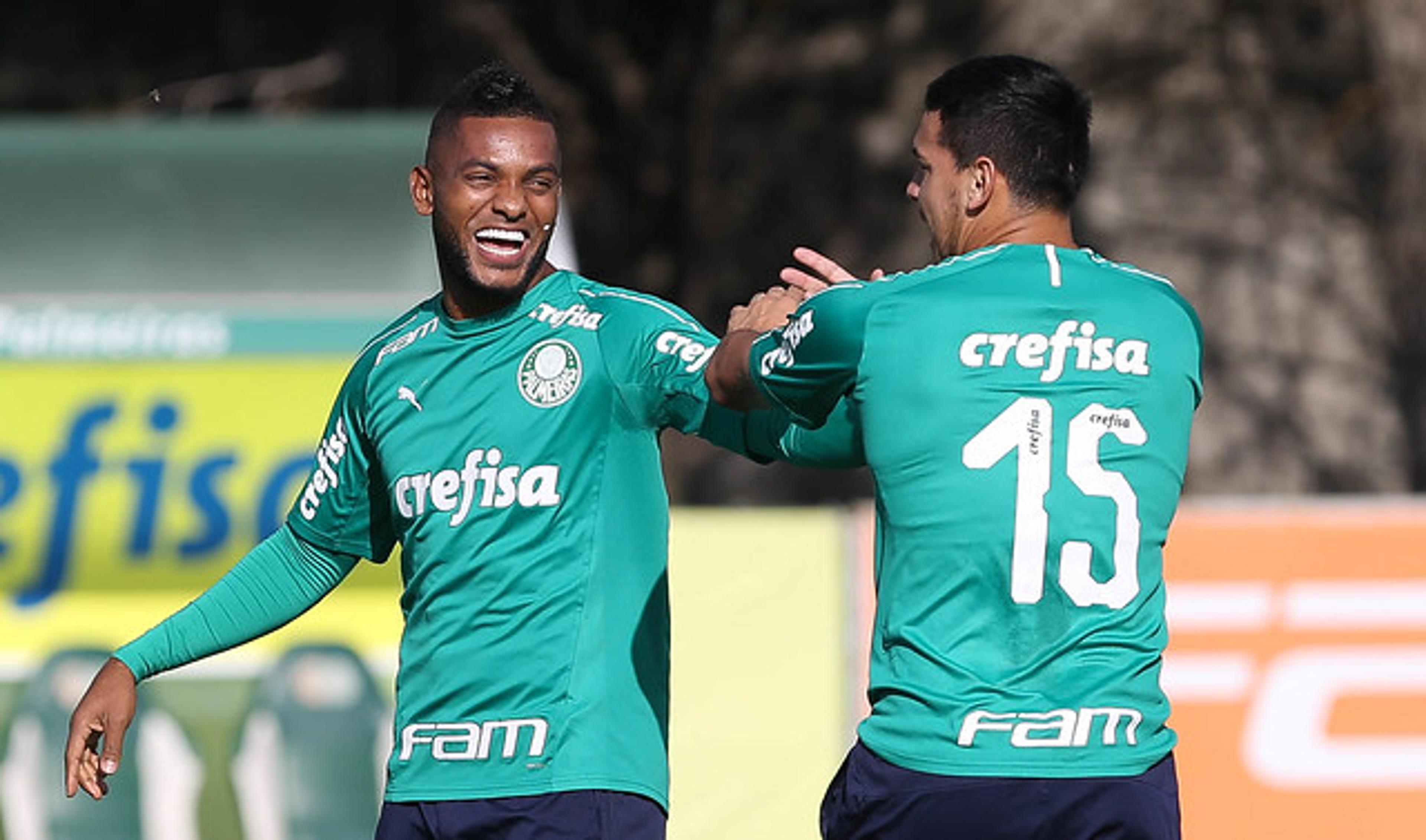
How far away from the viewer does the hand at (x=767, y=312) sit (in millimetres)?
3820

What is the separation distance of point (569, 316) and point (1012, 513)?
1.03m

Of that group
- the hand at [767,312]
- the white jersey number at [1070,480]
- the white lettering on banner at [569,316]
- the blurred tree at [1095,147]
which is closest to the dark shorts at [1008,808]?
the white jersey number at [1070,480]

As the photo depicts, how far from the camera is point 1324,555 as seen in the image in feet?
21.7

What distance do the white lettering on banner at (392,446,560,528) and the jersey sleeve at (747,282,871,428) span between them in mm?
500

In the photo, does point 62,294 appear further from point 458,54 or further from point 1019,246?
point 458,54

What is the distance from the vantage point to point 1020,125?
3537 mm

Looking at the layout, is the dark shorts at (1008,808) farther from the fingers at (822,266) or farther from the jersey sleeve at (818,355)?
the fingers at (822,266)

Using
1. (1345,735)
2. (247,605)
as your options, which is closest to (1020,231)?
(247,605)

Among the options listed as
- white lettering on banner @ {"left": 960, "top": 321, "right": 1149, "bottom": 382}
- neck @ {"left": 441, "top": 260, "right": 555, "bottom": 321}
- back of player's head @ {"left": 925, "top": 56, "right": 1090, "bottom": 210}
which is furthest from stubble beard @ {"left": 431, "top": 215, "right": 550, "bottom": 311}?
white lettering on banner @ {"left": 960, "top": 321, "right": 1149, "bottom": 382}

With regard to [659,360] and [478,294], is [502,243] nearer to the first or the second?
[478,294]

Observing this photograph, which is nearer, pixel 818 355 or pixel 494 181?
pixel 818 355

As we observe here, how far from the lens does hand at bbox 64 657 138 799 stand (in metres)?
4.06

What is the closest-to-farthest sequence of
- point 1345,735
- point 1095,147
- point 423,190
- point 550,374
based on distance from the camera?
point 550,374 → point 423,190 → point 1345,735 → point 1095,147

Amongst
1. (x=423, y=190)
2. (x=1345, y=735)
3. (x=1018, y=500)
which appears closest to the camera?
(x=1018, y=500)
